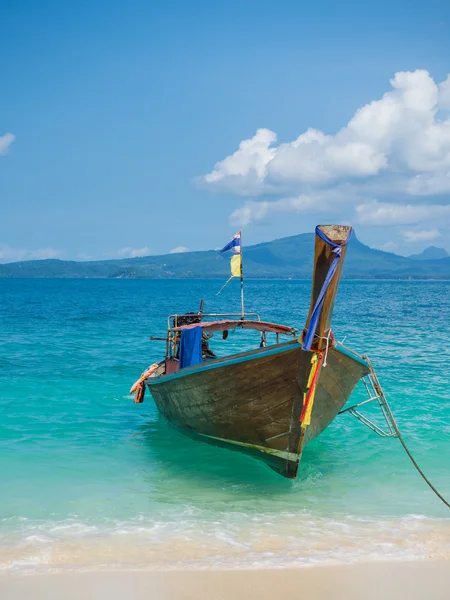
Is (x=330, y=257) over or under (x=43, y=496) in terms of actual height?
over

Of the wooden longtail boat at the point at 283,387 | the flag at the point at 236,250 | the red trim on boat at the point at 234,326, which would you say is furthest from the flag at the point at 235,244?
the wooden longtail boat at the point at 283,387

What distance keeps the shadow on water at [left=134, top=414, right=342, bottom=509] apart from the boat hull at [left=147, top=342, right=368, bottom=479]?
536 millimetres

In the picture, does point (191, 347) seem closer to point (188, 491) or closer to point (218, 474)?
point (218, 474)

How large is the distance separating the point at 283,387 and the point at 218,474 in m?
2.78

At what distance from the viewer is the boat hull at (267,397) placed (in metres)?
8.73

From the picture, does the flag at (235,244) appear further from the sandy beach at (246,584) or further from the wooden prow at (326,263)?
the sandy beach at (246,584)

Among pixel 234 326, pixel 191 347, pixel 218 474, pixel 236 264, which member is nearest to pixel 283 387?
pixel 218 474

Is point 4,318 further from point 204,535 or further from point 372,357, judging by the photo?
point 204,535

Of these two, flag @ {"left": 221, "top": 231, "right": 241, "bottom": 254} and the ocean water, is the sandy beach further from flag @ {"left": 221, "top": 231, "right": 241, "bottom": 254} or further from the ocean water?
flag @ {"left": 221, "top": 231, "right": 241, "bottom": 254}

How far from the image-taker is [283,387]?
8812 mm

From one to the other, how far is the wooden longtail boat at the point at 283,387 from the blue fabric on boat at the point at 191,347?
103 cm

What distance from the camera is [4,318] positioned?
44688mm

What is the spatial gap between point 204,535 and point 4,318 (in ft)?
132

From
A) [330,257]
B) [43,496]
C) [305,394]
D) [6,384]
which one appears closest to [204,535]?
[305,394]
